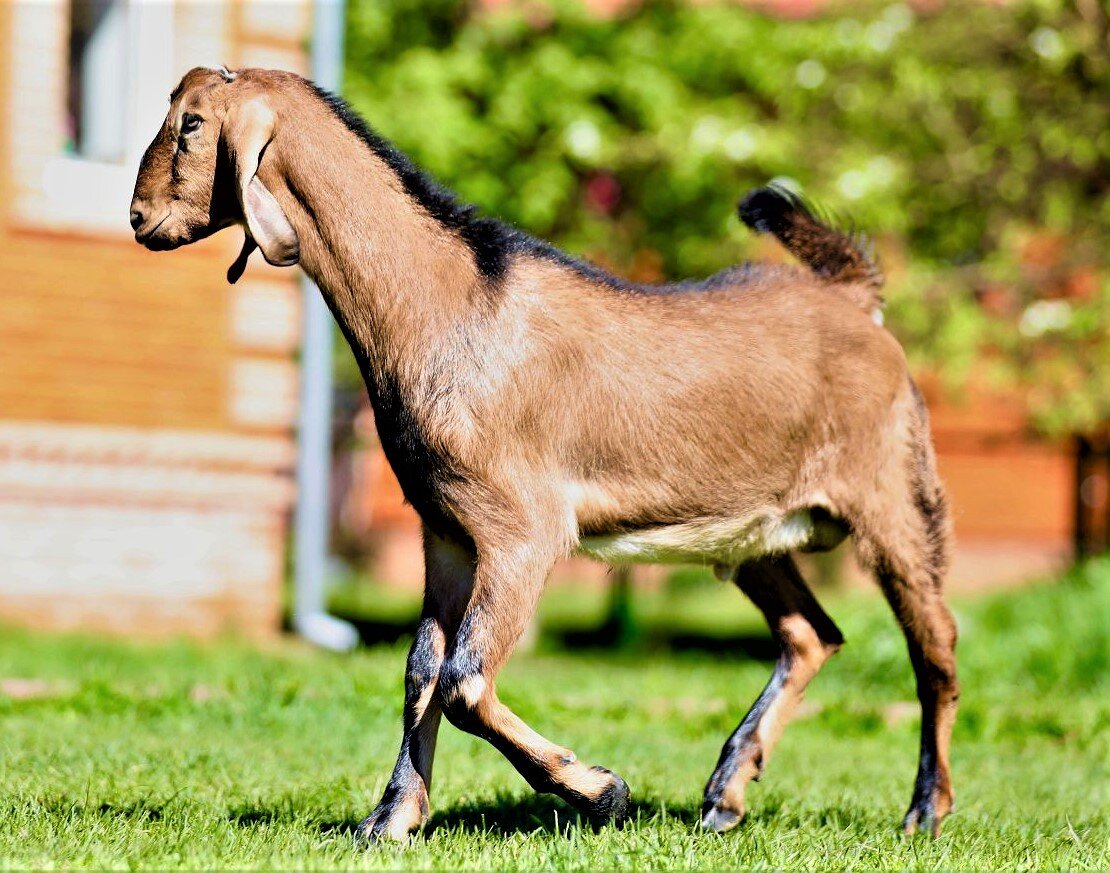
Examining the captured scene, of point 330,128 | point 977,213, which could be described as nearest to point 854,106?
point 977,213

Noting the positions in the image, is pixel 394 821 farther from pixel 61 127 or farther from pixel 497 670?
pixel 61 127

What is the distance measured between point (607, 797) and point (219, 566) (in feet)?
22.8

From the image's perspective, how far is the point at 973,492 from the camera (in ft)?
72.1

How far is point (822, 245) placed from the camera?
18.7ft

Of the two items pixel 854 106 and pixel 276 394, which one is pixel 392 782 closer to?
pixel 276 394

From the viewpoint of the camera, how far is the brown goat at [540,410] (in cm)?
449

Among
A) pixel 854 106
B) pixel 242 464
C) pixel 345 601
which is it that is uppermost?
pixel 854 106

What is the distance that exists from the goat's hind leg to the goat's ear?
207cm

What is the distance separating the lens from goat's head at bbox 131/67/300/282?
4.55 metres

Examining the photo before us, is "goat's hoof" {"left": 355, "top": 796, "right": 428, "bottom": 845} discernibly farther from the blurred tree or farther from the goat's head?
the blurred tree

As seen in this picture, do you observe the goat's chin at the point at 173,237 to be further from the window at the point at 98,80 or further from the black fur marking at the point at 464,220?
the window at the point at 98,80

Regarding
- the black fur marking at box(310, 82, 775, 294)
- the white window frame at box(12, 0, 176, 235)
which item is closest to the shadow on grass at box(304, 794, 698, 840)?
the black fur marking at box(310, 82, 775, 294)

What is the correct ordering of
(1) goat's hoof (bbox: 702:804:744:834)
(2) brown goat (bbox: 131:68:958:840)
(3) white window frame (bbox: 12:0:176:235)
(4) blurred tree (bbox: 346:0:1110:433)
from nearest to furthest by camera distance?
1. (2) brown goat (bbox: 131:68:958:840)
2. (1) goat's hoof (bbox: 702:804:744:834)
3. (3) white window frame (bbox: 12:0:176:235)
4. (4) blurred tree (bbox: 346:0:1110:433)

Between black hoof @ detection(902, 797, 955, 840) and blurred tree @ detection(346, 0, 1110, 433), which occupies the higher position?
blurred tree @ detection(346, 0, 1110, 433)
